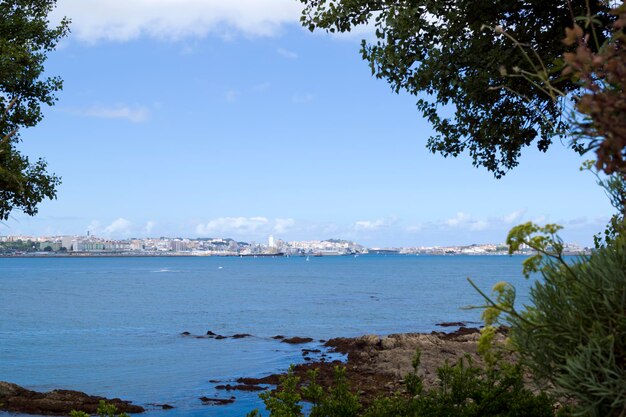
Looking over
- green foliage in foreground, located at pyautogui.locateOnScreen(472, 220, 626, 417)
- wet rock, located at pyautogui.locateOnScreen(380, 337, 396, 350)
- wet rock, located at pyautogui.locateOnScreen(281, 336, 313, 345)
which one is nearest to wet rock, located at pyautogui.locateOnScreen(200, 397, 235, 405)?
wet rock, located at pyautogui.locateOnScreen(380, 337, 396, 350)

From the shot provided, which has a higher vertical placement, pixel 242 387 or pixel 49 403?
pixel 49 403

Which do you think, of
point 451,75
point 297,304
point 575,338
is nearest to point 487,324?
point 575,338

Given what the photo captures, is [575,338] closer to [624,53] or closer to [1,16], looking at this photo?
[624,53]

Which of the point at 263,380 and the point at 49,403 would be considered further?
the point at 263,380

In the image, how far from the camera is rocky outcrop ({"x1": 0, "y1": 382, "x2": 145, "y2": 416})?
20.0m

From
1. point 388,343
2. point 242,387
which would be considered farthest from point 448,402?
point 388,343

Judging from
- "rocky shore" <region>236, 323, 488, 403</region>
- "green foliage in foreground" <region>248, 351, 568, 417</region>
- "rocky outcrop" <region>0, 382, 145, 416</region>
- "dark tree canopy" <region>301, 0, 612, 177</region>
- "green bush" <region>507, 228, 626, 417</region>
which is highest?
"dark tree canopy" <region>301, 0, 612, 177</region>

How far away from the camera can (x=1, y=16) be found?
64.5 feet

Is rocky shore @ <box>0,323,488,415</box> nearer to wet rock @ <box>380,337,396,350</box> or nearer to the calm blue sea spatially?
wet rock @ <box>380,337,396,350</box>

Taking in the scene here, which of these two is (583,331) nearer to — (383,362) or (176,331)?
(383,362)

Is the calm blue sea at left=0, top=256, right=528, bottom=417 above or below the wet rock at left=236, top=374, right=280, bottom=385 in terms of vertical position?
below

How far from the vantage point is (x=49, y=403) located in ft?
67.2

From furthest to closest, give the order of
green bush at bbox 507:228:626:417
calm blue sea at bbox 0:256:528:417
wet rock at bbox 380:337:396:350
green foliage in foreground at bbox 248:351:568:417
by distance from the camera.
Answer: wet rock at bbox 380:337:396:350, calm blue sea at bbox 0:256:528:417, green foliage in foreground at bbox 248:351:568:417, green bush at bbox 507:228:626:417

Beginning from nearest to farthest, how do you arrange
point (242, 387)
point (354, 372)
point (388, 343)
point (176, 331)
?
point (354, 372), point (242, 387), point (388, 343), point (176, 331)
